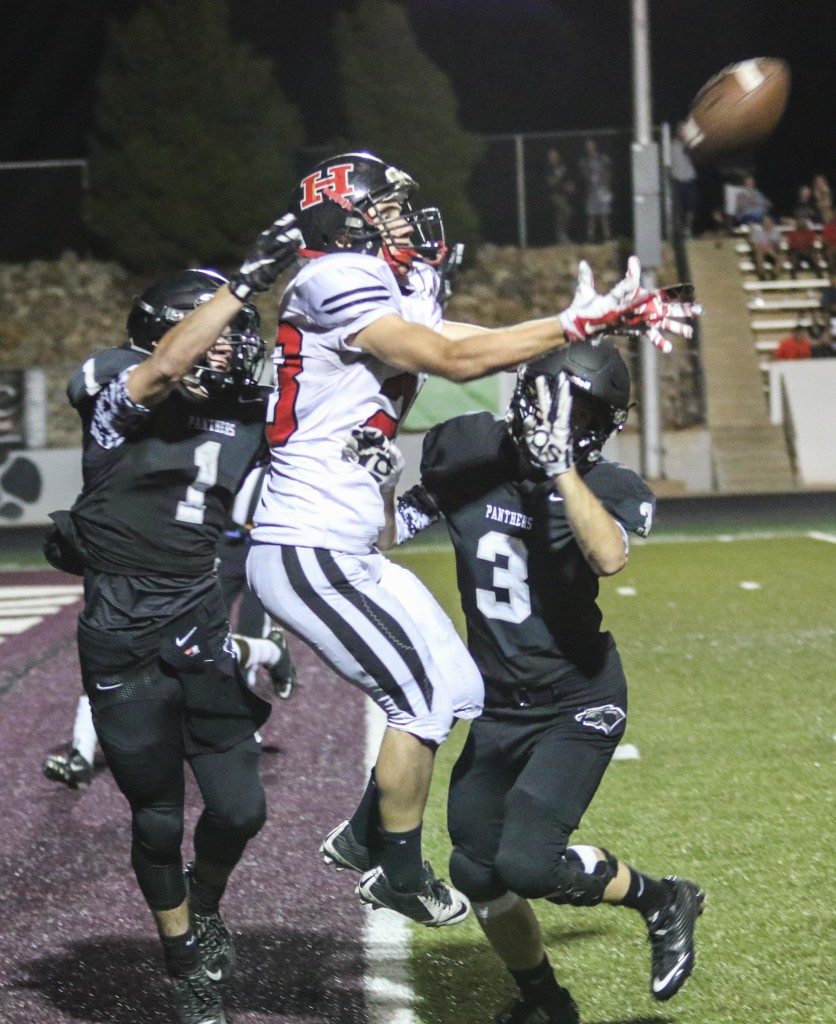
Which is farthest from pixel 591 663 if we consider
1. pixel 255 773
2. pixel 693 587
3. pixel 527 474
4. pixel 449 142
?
pixel 449 142

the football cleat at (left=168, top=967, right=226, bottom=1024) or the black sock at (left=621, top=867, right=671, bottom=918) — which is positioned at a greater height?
the black sock at (left=621, top=867, right=671, bottom=918)

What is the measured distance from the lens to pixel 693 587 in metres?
10.5

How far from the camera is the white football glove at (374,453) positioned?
339 cm

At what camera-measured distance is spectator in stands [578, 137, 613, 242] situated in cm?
2012

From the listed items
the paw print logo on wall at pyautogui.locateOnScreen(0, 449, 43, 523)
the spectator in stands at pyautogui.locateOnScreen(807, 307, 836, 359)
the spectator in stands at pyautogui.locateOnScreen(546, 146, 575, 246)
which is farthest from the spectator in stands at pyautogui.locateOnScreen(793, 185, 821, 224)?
the paw print logo on wall at pyautogui.locateOnScreen(0, 449, 43, 523)

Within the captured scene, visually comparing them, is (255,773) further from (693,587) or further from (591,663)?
(693,587)

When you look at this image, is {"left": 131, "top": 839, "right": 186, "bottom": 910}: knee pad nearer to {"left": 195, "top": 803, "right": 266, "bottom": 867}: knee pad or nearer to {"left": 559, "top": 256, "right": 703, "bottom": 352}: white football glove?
{"left": 195, "top": 803, "right": 266, "bottom": 867}: knee pad

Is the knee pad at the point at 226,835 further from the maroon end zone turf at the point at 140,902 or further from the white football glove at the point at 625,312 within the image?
the white football glove at the point at 625,312

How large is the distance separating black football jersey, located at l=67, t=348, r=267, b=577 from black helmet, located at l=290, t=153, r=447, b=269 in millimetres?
591

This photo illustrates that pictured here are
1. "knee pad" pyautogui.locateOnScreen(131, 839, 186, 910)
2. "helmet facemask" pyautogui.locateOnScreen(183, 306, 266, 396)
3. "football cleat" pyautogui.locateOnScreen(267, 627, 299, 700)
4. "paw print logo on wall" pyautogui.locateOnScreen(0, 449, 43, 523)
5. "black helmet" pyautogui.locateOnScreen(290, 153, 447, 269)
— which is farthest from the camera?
"paw print logo on wall" pyautogui.locateOnScreen(0, 449, 43, 523)

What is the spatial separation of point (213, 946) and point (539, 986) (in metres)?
0.82

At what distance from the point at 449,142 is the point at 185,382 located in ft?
58.0

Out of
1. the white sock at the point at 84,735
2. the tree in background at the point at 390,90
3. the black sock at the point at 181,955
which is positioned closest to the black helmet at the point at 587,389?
the black sock at the point at 181,955

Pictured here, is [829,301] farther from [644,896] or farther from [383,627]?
[383,627]
